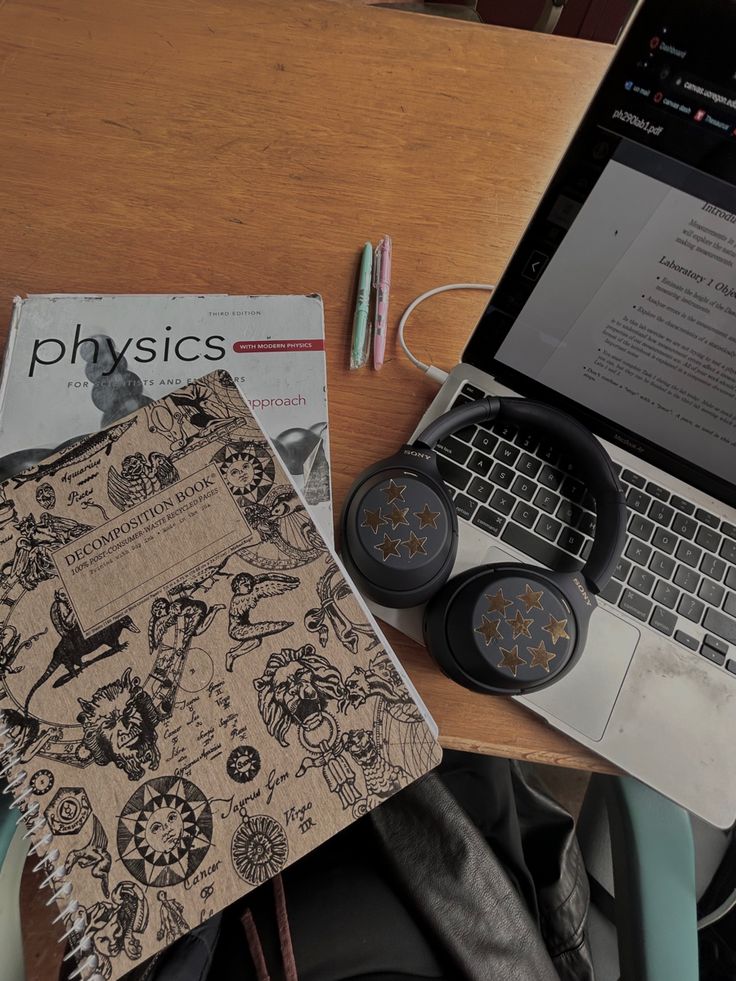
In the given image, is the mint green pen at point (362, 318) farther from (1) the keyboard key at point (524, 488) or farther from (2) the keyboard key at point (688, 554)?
(2) the keyboard key at point (688, 554)

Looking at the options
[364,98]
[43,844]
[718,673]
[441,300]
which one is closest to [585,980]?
[718,673]

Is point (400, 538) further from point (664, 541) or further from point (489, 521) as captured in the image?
point (664, 541)

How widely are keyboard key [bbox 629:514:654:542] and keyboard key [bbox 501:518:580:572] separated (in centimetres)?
6

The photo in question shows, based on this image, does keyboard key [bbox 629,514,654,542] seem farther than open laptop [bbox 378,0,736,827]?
Yes

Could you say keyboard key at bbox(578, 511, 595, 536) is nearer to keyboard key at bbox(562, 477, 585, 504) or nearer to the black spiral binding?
keyboard key at bbox(562, 477, 585, 504)

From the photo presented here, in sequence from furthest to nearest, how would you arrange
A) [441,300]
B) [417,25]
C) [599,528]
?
1. [417,25]
2. [441,300]
3. [599,528]

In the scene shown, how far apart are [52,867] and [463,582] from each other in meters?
0.28

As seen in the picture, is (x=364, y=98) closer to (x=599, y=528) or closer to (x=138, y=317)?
(x=138, y=317)

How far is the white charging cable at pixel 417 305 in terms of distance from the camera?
53 centimetres

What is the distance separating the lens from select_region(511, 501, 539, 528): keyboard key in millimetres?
477

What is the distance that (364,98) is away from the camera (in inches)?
25.5

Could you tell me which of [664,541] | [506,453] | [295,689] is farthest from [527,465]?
[295,689]

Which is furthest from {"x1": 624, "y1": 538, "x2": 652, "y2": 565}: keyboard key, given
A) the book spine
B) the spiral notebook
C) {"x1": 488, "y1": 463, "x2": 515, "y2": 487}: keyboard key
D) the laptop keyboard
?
the book spine

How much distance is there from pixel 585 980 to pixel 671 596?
382 millimetres
